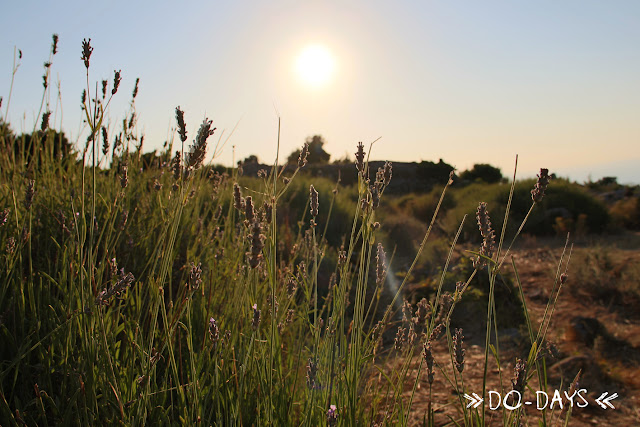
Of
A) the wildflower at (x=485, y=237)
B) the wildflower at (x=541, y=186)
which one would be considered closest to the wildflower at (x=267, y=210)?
the wildflower at (x=485, y=237)

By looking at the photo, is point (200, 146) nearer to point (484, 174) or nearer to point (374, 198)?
point (374, 198)

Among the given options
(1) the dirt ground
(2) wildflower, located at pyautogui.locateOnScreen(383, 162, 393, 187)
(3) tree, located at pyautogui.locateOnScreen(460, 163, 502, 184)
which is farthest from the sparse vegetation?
(3) tree, located at pyautogui.locateOnScreen(460, 163, 502, 184)

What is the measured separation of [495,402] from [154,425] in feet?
7.04

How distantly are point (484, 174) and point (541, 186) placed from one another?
15151mm

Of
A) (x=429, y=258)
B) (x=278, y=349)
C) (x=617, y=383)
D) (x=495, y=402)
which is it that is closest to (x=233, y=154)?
(x=278, y=349)

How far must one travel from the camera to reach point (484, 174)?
1535cm

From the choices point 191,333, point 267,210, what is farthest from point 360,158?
point 191,333

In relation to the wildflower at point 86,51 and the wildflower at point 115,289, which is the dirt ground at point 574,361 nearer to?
the wildflower at point 115,289

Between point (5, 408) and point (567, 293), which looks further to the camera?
point (567, 293)

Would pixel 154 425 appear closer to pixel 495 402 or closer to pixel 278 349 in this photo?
pixel 278 349

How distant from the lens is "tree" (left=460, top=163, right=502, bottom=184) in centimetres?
1538

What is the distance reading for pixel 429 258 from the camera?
7770 mm

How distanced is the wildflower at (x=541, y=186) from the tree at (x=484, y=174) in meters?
15.1

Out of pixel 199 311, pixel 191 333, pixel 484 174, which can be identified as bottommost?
pixel 199 311
